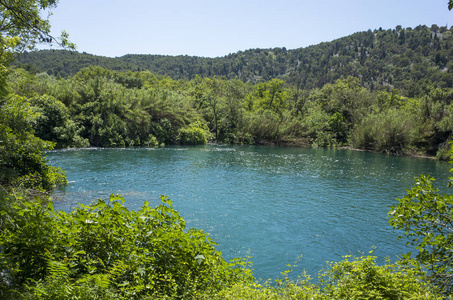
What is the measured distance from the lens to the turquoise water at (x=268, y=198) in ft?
44.7

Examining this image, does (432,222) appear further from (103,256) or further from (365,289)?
(103,256)

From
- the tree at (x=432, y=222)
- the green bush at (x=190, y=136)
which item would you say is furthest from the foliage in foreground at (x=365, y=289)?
the green bush at (x=190, y=136)

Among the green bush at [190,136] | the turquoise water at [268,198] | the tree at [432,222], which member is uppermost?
the tree at [432,222]

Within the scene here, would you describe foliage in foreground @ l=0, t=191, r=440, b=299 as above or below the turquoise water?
above

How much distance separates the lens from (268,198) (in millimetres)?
21547

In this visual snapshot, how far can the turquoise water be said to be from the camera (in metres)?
13.6

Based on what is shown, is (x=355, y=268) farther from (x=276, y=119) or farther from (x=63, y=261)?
(x=276, y=119)

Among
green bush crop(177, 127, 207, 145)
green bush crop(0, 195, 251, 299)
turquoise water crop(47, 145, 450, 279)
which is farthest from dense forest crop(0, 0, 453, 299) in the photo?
green bush crop(177, 127, 207, 145)

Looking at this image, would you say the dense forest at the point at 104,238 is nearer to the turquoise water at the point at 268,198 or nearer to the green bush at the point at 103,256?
the green bush at the point at 103,256

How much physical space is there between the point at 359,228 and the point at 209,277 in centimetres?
1308

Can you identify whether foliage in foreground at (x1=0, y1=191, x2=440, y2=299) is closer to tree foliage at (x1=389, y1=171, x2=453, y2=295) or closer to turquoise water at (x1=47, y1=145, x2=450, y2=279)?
tree foliage at (x1=389, y1=171, x2=453, y2=295)

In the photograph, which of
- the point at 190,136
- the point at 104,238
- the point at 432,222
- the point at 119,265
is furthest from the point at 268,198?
the point at 190,136

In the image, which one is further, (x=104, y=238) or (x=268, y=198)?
(x=268, y=198)

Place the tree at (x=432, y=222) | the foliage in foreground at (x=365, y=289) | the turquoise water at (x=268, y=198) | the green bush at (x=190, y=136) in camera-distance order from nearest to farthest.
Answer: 1. the foliage in foreground at (x=365, y=289)
2. the tree at (x=432, y=222)
3. the turquoise water at (x=268, y=198)
4. the green bush at (x=190, y=136)
